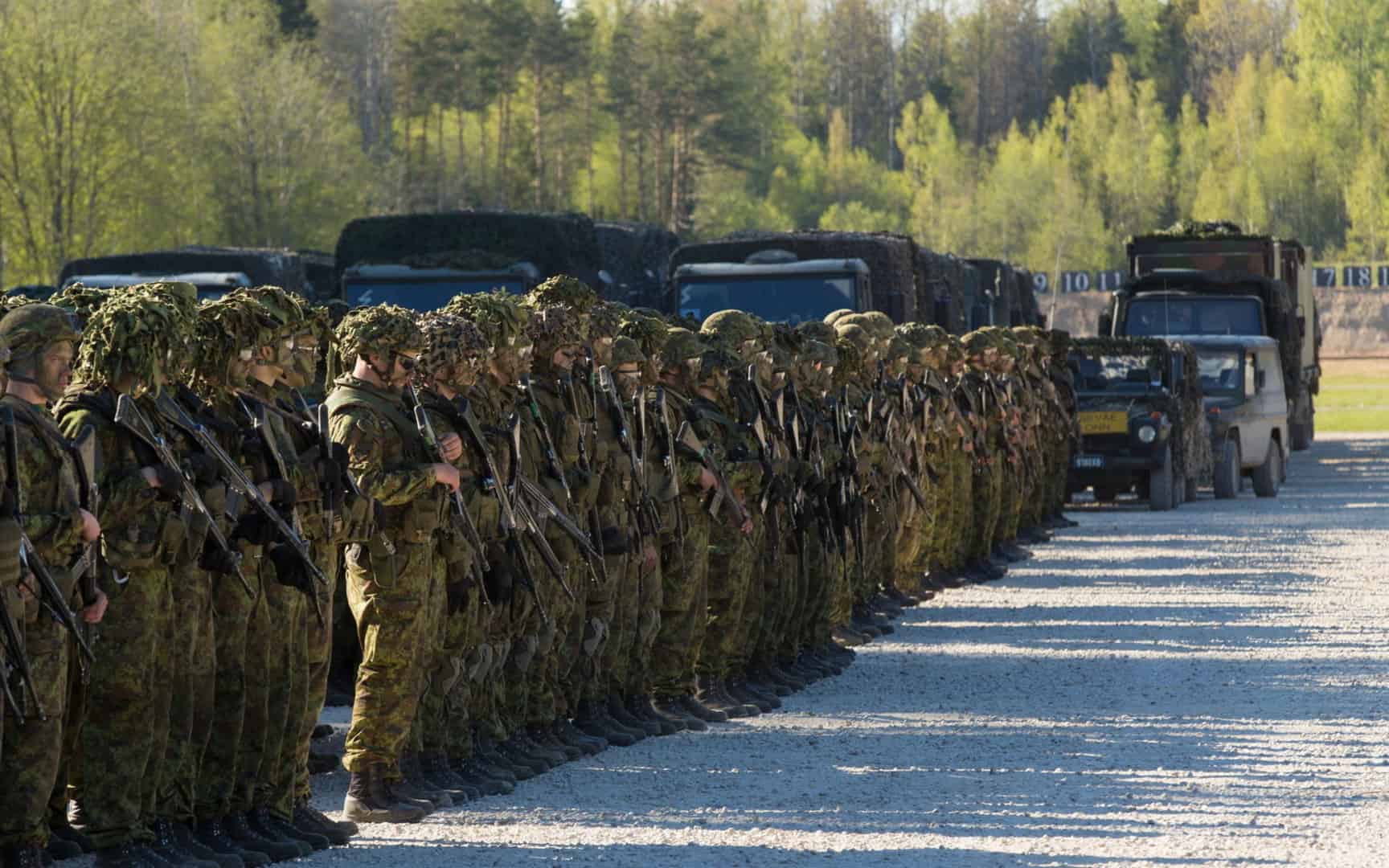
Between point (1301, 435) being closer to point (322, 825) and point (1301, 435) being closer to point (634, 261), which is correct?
point (634, 261)

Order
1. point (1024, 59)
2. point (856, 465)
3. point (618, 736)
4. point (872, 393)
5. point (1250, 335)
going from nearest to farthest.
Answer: point (618, 736)
point (856, 465)
point (872, 393)
point (1250, 335)
point (1024, 59)

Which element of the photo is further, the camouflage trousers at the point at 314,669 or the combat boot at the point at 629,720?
the combat boot at the point at 629,720

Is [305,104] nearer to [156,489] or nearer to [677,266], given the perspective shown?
[677,266]

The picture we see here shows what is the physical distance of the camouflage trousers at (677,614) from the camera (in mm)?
11148

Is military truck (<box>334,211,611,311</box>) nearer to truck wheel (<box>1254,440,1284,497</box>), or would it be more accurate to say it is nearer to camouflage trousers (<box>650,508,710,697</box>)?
camouflage trousers (<box>650,508,710,697</box>)

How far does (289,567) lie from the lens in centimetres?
771

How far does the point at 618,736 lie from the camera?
10.3 metres

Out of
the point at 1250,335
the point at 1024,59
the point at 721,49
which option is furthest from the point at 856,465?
the point at 1024,59

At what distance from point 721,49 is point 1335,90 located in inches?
1145

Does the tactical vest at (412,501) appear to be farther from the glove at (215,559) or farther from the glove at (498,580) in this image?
the glove at (215,559)

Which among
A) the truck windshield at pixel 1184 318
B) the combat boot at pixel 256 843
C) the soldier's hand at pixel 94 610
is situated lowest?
the combat boot at pixel 256 843

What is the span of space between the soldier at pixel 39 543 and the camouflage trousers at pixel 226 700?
79 centimetres

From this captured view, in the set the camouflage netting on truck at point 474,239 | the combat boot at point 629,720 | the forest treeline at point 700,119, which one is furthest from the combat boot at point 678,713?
the forest treeline at point 700,119

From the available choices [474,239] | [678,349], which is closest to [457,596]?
[678,349]
